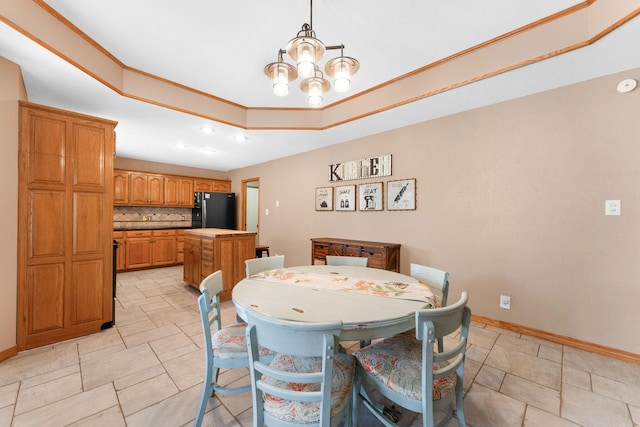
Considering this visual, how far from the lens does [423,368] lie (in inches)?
44.3

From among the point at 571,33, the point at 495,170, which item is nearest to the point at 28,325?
the point at 495,170

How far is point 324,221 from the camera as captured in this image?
459 cm

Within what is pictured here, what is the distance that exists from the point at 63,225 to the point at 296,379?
9.24 feet

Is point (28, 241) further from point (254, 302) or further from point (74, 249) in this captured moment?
point (254, 302)

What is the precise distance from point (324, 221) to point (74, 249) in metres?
3.20

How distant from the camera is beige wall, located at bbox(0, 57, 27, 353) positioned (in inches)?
83.4

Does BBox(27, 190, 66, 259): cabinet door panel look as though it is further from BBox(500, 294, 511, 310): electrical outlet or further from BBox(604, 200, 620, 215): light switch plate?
BBox(604, 200, 620, 215): light switch plate

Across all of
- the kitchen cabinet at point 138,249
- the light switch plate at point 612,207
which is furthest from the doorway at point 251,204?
the light switch plate at point 612,207

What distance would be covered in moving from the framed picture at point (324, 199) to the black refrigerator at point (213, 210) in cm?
291

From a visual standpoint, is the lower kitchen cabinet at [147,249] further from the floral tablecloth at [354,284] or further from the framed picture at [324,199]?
the floral tablecloth at [354,284]

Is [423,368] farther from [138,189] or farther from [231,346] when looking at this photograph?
[138,189]

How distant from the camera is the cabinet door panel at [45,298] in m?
2.32

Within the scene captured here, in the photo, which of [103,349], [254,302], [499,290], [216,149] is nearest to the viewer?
[254,302]

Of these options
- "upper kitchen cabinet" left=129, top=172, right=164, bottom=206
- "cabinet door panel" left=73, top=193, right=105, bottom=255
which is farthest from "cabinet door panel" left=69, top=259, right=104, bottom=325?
"upper kitchen cabinet" left=129, top=172, right=164, bottom=206
